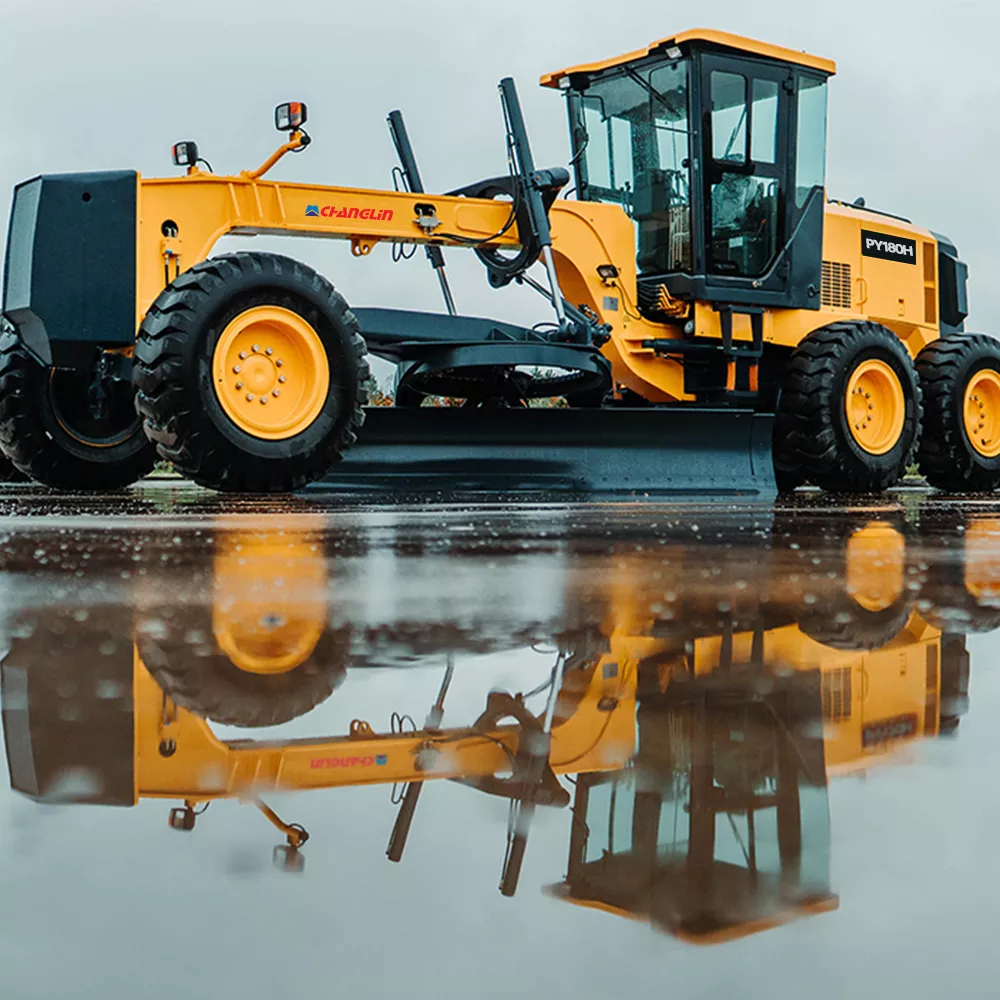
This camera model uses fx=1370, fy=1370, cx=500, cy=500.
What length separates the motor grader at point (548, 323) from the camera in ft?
21.5

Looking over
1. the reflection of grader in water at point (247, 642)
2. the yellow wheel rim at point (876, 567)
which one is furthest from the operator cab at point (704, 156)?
the reflection of grader in water at point (247, 642)

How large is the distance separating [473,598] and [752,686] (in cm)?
88

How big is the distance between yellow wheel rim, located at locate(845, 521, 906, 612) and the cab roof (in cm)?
524

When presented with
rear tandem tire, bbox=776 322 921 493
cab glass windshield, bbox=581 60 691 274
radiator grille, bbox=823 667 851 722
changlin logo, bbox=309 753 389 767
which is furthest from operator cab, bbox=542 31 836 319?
changlin logo, bbox=309 753 389 767

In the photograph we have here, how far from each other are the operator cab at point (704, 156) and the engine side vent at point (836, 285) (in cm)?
62

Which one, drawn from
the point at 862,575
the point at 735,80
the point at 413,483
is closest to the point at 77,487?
the point at 413,483

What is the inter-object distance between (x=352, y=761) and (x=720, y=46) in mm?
8364

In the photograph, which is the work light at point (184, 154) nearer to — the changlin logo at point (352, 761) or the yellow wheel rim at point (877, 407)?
the yellow wheel rim at point (877, 407)

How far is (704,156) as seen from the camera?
A: 346 inches

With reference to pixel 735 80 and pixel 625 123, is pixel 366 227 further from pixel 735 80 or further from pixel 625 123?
pixel 735 80

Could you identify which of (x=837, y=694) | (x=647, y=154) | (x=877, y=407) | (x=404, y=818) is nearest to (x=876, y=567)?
(x=837, y=694)

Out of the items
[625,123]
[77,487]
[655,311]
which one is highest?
[625,123]

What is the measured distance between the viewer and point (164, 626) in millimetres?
1920

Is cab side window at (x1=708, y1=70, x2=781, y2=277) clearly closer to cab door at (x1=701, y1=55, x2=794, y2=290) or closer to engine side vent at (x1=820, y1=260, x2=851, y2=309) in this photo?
cab door at (x1=701, y1=55, x2=794, y2=290)
